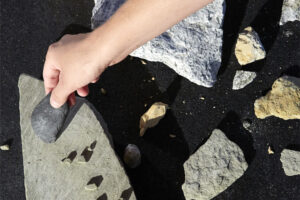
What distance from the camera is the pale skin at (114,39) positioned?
1156 mm

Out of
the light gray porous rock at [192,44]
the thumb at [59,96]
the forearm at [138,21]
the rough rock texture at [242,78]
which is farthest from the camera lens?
the rough rock texture at [242,78]

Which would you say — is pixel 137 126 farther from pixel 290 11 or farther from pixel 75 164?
pixel 290 11

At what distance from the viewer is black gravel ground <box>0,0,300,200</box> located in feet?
6.13

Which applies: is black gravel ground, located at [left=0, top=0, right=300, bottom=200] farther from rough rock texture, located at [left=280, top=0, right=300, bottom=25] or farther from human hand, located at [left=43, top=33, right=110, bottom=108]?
human hand, located at [left=43, top=33, right=110, bottom=108]

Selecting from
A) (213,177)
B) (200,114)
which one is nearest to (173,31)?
(200,114)

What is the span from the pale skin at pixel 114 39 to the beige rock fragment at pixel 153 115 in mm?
507

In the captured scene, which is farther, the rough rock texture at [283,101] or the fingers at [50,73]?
the rough rock texture at [283,101]

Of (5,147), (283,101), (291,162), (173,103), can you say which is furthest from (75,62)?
(291,162)

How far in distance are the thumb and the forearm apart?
0.97 feet

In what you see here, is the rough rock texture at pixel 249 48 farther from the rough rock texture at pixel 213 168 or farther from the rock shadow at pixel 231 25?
the rough rock texture at pixel 213 168

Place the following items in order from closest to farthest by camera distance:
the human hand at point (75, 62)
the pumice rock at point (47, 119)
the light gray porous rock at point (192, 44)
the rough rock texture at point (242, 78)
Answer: the human hand at point (75, 62), the pumice rock at point (47, 119), the light gray porous rock at point (192, 44), the rough rock texture at point (242, 78)

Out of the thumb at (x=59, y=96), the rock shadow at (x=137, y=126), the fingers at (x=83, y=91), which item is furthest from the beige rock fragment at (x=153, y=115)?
the thumb at (x=59, y=96)

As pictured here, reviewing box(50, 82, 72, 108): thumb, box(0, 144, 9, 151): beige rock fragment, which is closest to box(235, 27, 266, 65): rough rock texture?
box(50, 82, 72, 108): thumb

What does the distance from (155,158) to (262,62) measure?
81cm
